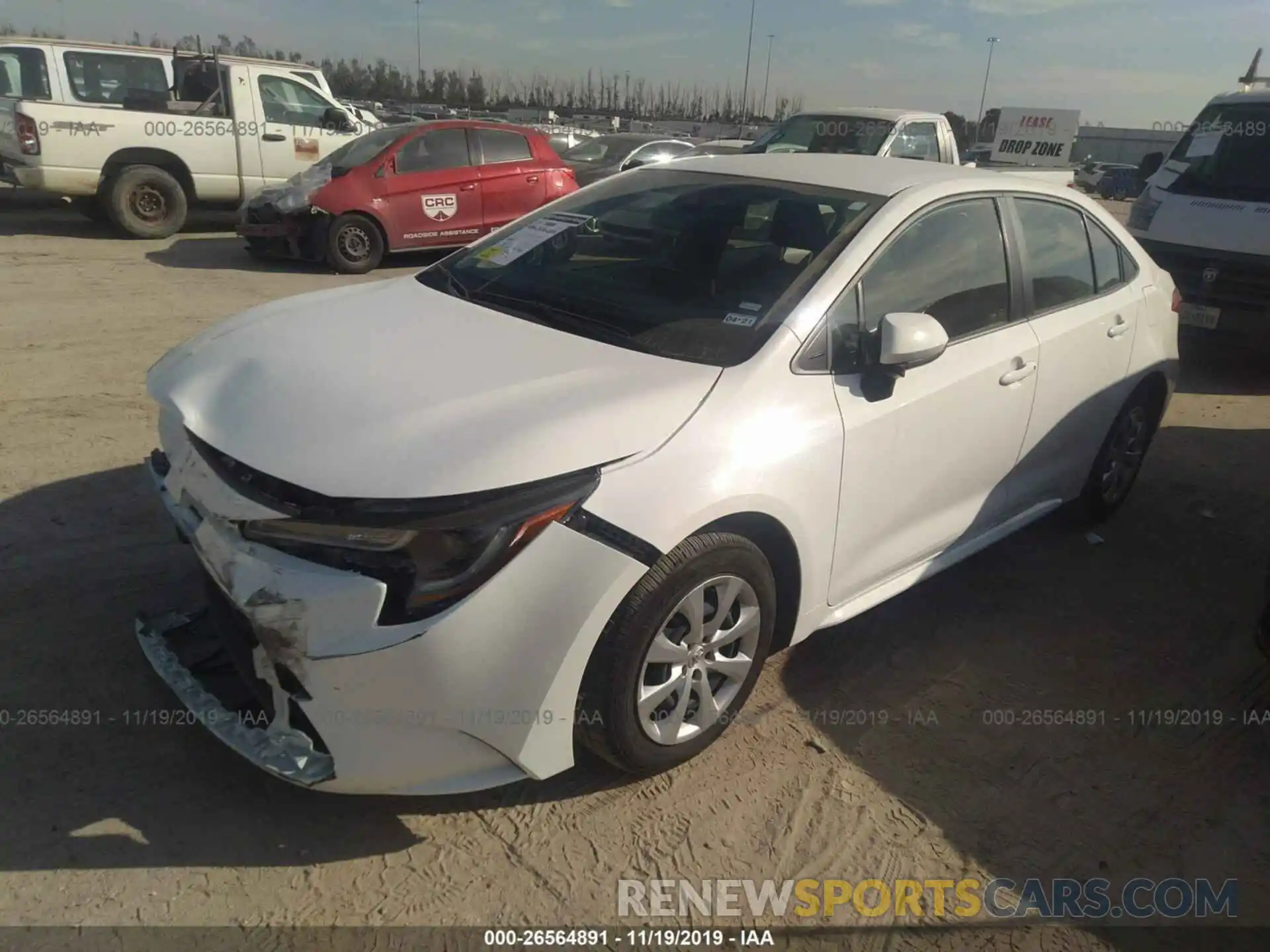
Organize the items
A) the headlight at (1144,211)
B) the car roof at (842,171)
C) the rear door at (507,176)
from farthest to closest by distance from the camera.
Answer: the rear door at (507,176), the headlight at (1144,211), the car roof at (842,171)

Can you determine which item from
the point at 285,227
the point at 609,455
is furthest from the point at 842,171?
the point at 285,227

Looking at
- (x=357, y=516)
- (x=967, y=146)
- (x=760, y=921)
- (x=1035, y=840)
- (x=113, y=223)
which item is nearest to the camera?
(x=357, y=516)

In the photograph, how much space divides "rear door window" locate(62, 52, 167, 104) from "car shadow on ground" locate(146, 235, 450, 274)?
2.02 meters

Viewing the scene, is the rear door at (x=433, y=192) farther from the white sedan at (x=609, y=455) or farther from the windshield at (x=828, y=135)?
the white sedan at (x=609, y=455)

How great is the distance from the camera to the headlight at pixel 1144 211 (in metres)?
7.93

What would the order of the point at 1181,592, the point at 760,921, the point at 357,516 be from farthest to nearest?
1. the point at 1181,592
2. the point at 760,921
3. the point at 357,516

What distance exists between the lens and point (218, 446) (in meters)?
2.38

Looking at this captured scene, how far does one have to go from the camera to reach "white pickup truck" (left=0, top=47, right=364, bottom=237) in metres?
10.2

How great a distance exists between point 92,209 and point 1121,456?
11.9 m

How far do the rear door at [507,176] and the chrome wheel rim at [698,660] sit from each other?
8365mm

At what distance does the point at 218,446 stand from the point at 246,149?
10476 mm

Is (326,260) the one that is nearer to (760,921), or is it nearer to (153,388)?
(153,388)

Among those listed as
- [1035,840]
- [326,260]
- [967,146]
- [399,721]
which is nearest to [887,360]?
[1035,840]

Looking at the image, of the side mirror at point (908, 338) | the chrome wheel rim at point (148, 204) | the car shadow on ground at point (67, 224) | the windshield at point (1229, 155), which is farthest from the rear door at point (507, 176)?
the side mirror at point (908, 338)
